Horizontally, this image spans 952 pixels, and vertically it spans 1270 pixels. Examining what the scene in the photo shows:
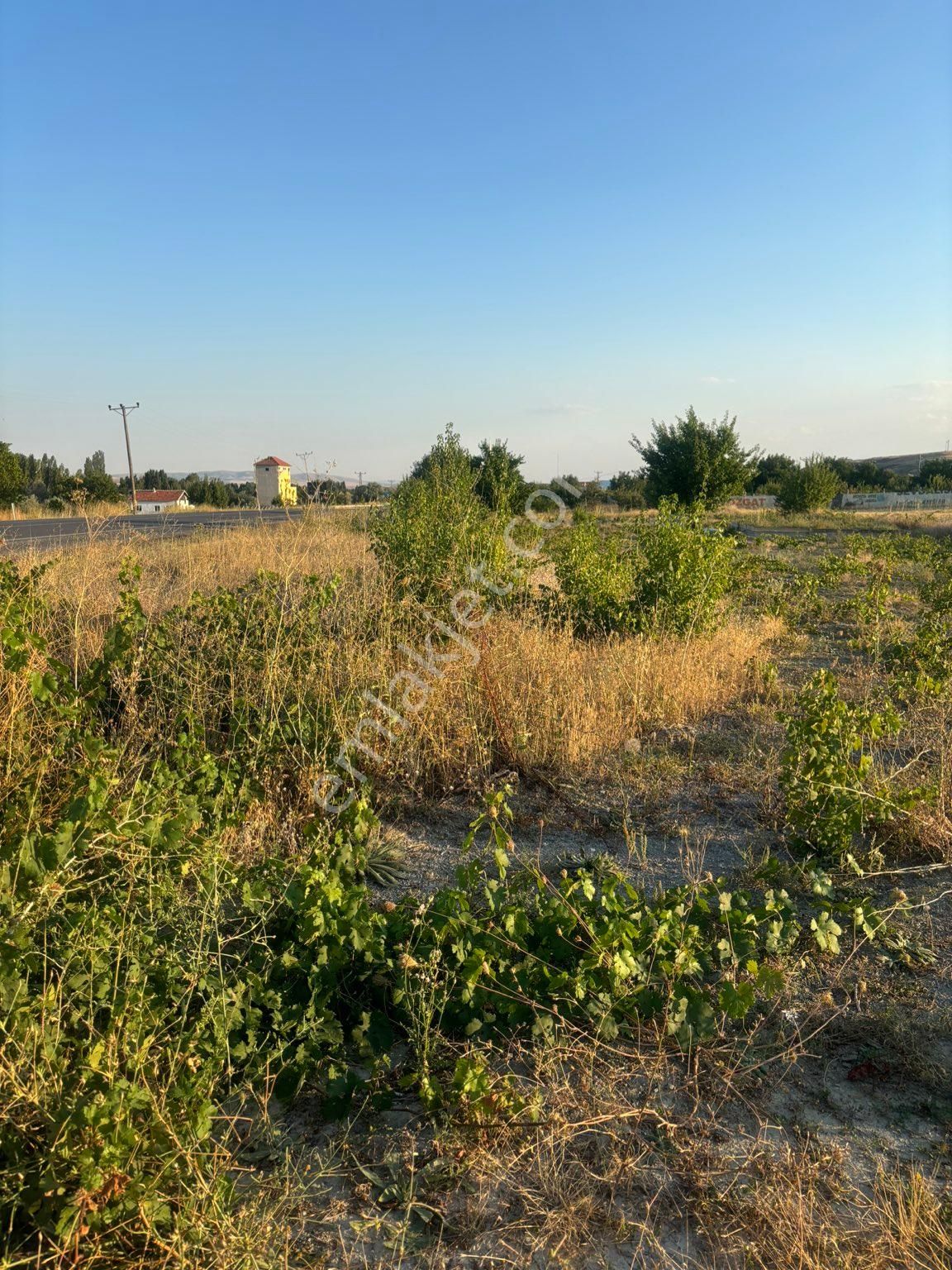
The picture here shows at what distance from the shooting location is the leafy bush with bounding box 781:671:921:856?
3.09 m

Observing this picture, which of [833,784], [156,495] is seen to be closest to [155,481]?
[156,495]

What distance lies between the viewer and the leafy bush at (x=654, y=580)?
6.25 metres

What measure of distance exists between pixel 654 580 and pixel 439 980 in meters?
4.63

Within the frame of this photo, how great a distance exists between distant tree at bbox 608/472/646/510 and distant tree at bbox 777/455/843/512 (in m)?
4.93

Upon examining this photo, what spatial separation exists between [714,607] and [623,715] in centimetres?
223

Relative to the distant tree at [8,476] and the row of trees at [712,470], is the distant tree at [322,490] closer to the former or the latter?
the row of trees at [712,470]

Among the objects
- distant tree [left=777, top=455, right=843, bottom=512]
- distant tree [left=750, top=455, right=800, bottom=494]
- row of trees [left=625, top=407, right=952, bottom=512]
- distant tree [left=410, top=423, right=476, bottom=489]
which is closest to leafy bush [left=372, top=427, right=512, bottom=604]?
distant tree [left=410, top=423, right=476, bottom=489]

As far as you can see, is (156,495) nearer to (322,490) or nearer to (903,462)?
(322,490)

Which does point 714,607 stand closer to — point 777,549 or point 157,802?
point 157,802

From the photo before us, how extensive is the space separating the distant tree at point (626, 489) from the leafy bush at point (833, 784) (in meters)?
26.8

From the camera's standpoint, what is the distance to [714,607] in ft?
21.4

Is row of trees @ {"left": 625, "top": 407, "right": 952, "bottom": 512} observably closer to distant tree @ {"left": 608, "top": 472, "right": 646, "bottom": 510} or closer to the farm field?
distant tree @ {"left": 608, "top": 472, "right": 646, "bottom": 510}

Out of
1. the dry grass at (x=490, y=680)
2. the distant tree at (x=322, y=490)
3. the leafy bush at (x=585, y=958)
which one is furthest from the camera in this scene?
the distant tree at (x=322, y=490)

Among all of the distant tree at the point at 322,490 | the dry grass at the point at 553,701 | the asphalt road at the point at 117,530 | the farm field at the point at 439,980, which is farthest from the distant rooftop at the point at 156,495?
the farm field at the point at 439,980
